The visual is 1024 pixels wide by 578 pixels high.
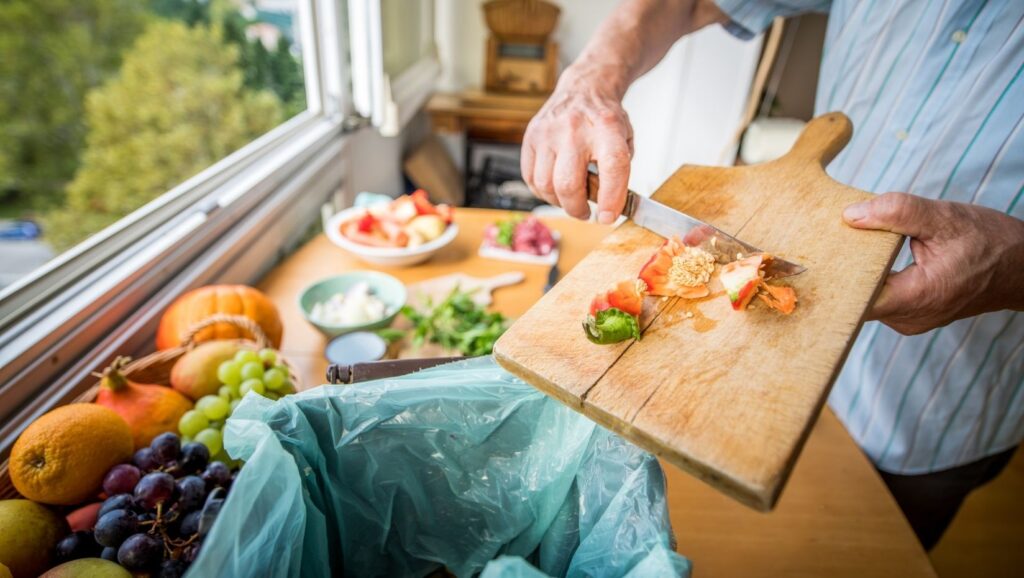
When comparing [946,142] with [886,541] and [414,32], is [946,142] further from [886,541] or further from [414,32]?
[414,32]

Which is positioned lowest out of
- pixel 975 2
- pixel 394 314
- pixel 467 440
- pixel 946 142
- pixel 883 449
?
pixel 883 449

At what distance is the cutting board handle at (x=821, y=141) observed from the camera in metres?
0.81

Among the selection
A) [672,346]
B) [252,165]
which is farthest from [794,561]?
[252,165]

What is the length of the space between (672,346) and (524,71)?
2.82 metres

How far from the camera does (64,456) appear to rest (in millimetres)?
558

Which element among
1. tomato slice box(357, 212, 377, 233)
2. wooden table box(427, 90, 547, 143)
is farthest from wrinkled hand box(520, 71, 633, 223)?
wooden table box(427, 90, 547, 143)

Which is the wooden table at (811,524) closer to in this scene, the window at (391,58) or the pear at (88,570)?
the pear at (88,570)

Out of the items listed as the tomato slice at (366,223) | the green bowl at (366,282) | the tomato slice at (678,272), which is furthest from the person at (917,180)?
the tomato slice at (366,223)

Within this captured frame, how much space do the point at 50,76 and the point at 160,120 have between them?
313 mm

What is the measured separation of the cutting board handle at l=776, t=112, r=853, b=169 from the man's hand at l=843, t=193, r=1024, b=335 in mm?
169

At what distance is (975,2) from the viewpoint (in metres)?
0.80

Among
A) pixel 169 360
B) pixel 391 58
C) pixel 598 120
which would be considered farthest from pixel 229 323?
pixel 391 58

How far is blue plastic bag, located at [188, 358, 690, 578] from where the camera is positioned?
48 cm

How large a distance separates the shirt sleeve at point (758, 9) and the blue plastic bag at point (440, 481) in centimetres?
92
